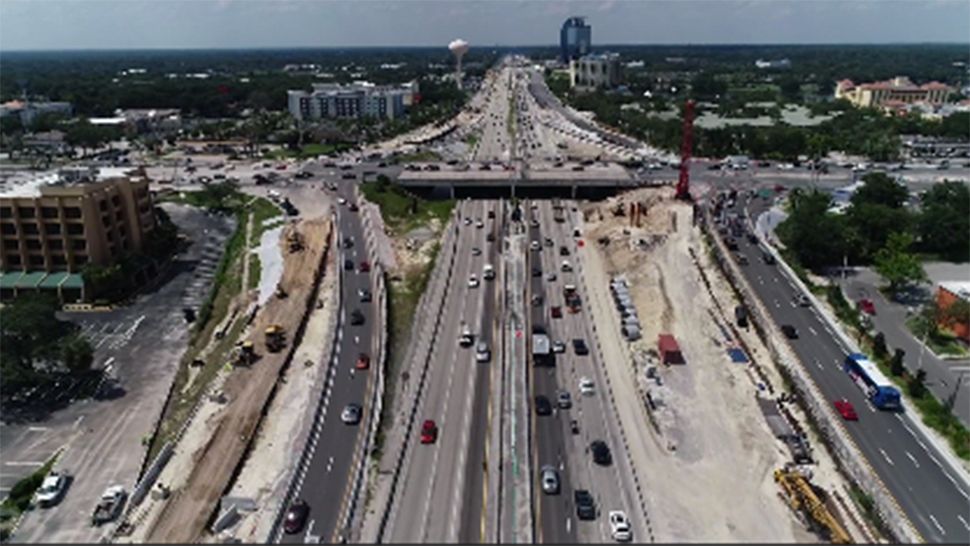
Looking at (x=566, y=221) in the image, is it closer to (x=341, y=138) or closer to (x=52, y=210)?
(x=52, y=210)

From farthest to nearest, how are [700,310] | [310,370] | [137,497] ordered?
[700,310]
[310,370]
[137,497]

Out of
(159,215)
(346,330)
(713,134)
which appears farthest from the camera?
(713,134)

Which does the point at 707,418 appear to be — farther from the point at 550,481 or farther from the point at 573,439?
the point at 550,481

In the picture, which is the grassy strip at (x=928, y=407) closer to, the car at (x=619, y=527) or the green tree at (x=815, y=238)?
the green tree at (x=815, y=238)

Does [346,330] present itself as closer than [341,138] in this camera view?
Yes

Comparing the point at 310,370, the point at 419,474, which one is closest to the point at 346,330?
the point at 310,370

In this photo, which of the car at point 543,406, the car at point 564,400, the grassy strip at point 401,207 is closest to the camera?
the car at point 543,406

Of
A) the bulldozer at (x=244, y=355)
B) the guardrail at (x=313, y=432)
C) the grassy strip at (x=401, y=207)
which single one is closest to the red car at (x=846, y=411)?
the guardrail at (x=313, y=432)

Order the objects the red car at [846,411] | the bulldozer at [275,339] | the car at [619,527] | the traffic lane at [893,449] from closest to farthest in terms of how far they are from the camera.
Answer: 1. the car at [619,527]
2. the traffic lane at [893,449]
3. the red car at [846,411]
4. the bulldozer at [275,339]

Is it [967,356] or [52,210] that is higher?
[52,210]
